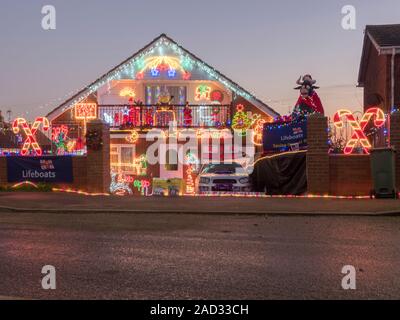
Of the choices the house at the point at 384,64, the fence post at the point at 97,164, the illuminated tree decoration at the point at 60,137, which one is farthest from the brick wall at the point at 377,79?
the illuminated tree decoration at the point at 60,137

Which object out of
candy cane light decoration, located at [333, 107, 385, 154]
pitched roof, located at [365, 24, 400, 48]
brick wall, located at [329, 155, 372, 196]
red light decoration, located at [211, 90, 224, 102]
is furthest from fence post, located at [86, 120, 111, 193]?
pitched roof, located at [365, 24, 400, 48]

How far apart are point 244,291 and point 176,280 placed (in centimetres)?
92

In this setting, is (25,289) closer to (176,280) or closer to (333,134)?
(176,280)

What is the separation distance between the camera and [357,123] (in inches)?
682

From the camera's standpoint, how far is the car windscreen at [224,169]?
1945 centimetres

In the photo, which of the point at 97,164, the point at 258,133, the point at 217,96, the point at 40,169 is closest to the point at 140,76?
the point at 217,96

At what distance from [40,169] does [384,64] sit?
1515 cm

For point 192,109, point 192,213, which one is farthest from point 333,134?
point 192,109

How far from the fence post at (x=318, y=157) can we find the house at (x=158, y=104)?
817 centimetres

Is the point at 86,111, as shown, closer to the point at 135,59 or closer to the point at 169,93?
the point at 135,59

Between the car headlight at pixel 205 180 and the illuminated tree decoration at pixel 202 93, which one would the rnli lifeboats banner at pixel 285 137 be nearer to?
the car headlight at pixel 205 180

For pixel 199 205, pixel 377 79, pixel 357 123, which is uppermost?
pixel 377 79

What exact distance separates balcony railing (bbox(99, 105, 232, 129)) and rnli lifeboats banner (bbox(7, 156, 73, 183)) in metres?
6.03

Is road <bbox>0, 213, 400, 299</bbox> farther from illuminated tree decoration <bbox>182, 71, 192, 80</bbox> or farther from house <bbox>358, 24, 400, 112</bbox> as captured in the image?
illuminated tree decoration <bbox>182, 71, 192, 80</bbox>
